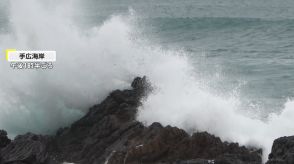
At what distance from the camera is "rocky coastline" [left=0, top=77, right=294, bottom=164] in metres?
14.8

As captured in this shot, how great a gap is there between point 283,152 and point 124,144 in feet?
16.0

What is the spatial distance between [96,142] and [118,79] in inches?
153

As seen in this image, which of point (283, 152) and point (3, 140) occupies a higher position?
point (3, 140)

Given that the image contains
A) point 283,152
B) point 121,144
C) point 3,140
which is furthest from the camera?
point 3,140

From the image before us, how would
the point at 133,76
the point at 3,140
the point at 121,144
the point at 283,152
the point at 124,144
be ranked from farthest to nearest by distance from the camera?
1. the point at 133,76
2. the point at 3,140
3. the point at 121,144
4. the point at 124,144
5. the point at 283,152

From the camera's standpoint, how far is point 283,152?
1362 cm

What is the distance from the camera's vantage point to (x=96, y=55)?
74.4ft

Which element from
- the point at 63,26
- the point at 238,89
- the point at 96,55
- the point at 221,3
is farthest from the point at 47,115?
the point at 221,3

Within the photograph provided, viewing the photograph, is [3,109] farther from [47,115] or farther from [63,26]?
[63,26]

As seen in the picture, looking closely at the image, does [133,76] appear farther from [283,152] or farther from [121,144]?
[283,152]
